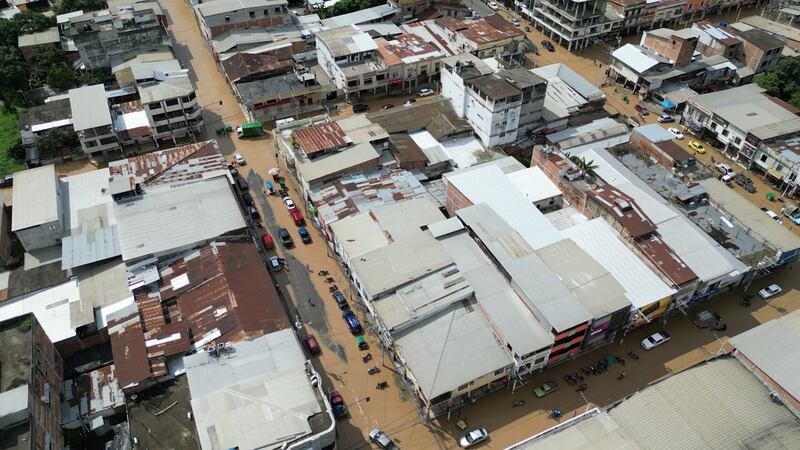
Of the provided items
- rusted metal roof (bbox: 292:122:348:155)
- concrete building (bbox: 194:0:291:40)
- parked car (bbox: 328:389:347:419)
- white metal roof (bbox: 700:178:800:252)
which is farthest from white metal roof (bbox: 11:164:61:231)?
white metal roof (bbox: 700:178:800:252)

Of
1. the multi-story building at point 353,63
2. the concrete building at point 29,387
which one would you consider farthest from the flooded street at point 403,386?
the multi-story building at point 353,63

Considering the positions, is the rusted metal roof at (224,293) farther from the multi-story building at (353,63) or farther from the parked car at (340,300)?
the multi-story building at (353,63)

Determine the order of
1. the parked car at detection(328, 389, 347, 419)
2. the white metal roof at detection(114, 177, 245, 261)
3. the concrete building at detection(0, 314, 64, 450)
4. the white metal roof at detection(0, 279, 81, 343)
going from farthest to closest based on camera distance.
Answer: the white metal roof at detection(114, 177, 245, 261), the white metal roof at detection(0, 279, 81, 343), the parked car at detection(328, 389, 347, 419), the concrete building at detection(0, 314, 64, 450)

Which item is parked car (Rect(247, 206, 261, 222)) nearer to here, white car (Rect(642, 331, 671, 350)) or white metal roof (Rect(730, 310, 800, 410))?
white car (Rect(642, 331, 671, 350))

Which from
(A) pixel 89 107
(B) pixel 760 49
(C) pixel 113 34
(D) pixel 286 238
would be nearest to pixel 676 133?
(B) pixel 760 49

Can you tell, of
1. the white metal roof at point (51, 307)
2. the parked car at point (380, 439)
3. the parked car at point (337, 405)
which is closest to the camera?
the parked car at point (380, 439)

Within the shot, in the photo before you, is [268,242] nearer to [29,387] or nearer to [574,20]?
[29,387]

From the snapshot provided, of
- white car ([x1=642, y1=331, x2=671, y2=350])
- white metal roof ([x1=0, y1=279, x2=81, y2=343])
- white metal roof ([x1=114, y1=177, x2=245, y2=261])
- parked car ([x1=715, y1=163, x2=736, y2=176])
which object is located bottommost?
white car ([x1=642, y1=331, x2=671, y2=350])
